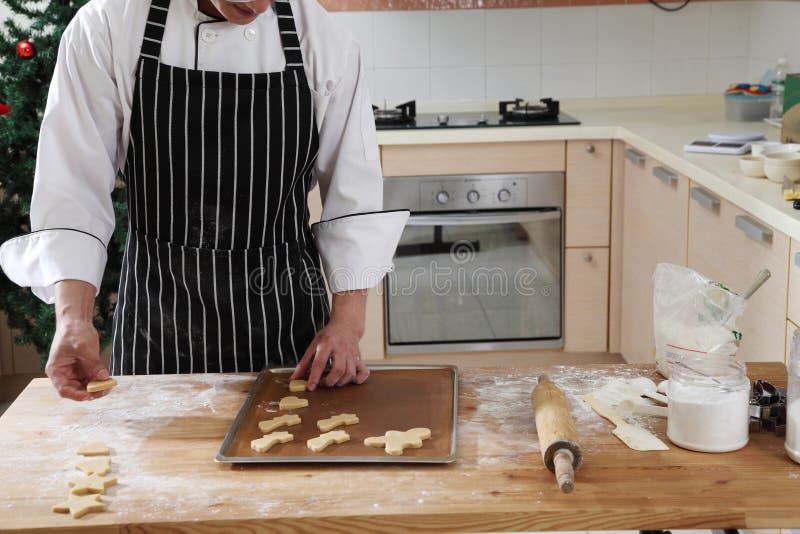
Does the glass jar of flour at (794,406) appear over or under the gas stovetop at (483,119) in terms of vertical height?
under

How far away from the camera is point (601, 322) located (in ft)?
10.6

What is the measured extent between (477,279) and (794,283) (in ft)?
4.95

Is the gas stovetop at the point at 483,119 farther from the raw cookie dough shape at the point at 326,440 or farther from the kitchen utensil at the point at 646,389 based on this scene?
the raw cookie dough shape at the point at 326,440

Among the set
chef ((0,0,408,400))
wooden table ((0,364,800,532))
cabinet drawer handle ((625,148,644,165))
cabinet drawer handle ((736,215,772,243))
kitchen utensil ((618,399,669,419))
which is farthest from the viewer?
cabinet drawer handle ((625,148,644,165))

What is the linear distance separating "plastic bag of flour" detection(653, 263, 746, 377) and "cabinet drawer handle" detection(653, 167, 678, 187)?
1293mm

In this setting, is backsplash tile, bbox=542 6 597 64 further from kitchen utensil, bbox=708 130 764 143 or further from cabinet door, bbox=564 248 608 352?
kitchen utensil, bbox=708 130 764 143

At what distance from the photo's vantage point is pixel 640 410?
1.17 meters

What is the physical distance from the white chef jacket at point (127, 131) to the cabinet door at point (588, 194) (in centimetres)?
167

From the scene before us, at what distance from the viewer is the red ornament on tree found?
8.57ft

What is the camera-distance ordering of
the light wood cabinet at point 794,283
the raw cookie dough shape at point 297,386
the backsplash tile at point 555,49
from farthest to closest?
the backsplash tile at point 555,49, the light wood cabinet at point 794,283, the raw cookie dough shape at point 297,386

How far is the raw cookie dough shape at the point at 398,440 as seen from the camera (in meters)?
1.06

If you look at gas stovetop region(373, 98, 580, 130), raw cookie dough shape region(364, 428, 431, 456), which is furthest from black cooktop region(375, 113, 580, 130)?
raw cookie dough shape region(364, 428, 431, 456)

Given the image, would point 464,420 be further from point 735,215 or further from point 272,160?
point 735,215

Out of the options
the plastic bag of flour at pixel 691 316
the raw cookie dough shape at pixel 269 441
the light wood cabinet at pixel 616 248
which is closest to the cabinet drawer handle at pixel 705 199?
the light wood cabinet at pixel 616 248
